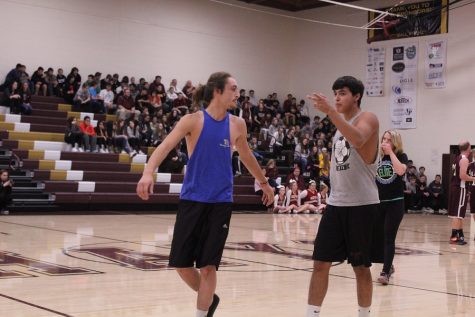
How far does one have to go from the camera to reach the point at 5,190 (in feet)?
48.8

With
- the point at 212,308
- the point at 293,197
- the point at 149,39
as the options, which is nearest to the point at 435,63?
A: the point at 293,197

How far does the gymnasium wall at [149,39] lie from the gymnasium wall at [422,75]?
1570 mm

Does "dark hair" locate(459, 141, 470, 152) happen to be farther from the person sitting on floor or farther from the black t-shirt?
the person sitting on floor

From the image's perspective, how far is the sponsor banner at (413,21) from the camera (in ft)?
77.9

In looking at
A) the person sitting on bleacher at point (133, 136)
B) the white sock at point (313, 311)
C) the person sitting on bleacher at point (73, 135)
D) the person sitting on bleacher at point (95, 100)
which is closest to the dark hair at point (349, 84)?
the white sock at point (313, 311)

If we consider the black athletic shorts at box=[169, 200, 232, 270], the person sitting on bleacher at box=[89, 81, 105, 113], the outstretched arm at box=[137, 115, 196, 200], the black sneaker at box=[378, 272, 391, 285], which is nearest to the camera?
the outstretched arm at box=[137, 115, 196, 200]

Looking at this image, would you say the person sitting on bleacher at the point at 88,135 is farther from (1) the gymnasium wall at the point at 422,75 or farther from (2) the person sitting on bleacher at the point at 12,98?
(1) the gymnasium wall at the point at 422,75

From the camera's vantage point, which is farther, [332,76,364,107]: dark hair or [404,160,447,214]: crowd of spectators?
[404,160,447,214]: crowd of spectators

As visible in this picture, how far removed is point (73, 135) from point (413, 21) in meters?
12.8

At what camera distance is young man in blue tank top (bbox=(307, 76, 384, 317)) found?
4.67 m

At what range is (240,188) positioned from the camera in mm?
20359

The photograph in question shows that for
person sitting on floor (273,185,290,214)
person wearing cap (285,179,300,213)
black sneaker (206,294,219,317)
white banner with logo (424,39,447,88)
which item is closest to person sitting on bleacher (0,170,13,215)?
person sitting on floor (273,185,290,214)

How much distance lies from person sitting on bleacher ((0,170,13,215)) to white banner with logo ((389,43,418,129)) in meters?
14.8

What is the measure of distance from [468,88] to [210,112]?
66.4ft
